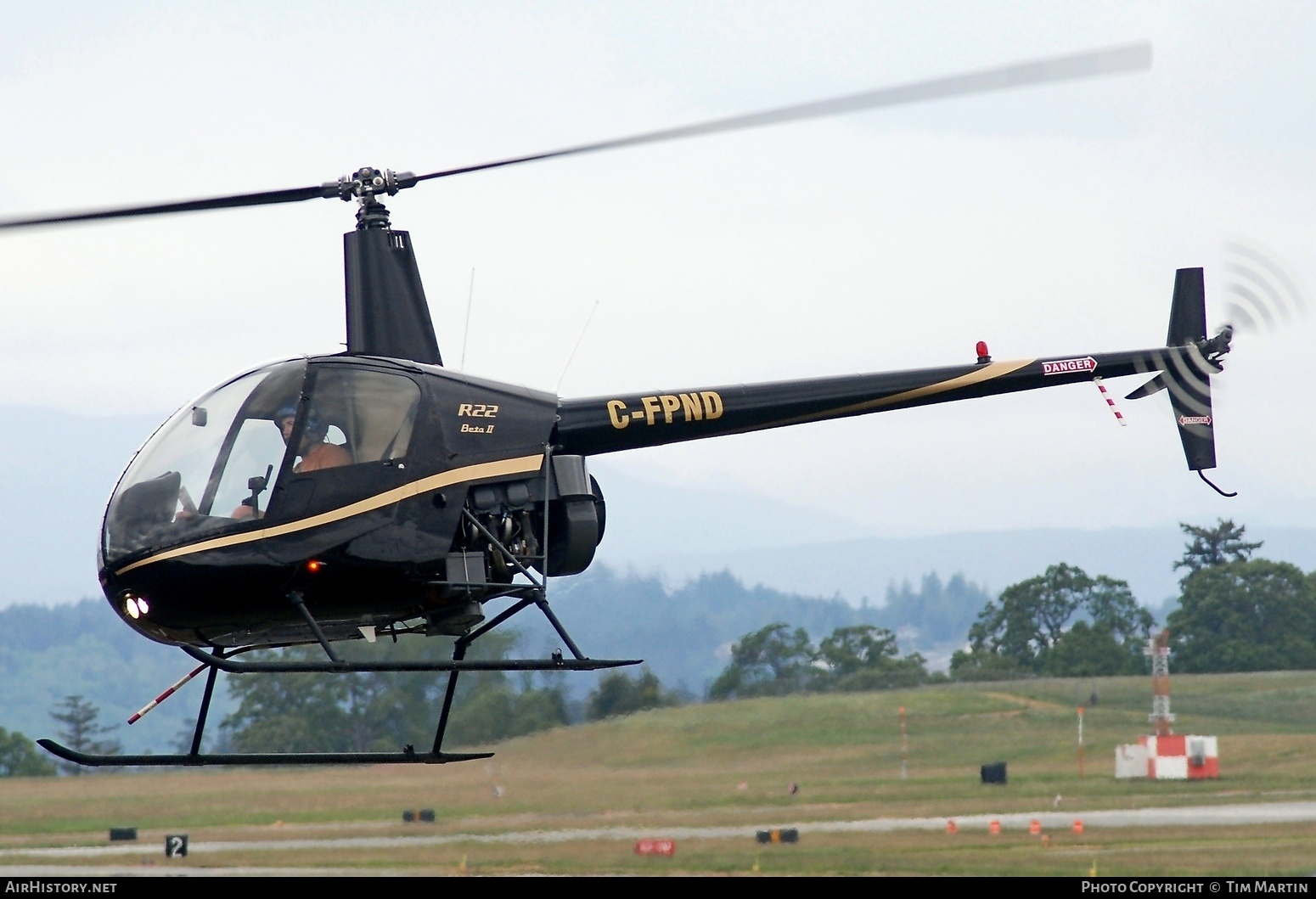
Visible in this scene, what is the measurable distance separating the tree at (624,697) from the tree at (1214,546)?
96.5 feet

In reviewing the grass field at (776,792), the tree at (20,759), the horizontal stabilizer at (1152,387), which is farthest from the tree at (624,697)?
the horizontal stabilizer at (1152,387)

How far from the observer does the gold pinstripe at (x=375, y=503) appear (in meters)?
10.1

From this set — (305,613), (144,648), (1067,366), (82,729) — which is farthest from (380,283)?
(144,648)

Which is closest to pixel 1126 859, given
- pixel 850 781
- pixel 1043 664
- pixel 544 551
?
pixel 850 781

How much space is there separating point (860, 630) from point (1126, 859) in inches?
885

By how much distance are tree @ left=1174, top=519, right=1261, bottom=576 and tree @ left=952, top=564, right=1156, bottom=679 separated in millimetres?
2583

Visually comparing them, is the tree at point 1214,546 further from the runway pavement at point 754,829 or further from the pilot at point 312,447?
the pilot at point 312,447

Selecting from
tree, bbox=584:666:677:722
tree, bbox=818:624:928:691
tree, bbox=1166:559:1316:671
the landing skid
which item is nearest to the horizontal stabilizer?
the landing skid

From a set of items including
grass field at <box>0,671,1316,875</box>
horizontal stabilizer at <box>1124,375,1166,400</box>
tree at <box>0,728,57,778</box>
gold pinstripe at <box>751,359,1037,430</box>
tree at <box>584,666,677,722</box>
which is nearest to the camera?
gold pinstripe at <box>751,359,1037,430</box>

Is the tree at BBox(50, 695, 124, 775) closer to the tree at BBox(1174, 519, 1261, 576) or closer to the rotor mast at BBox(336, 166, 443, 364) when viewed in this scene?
the tree at BBox(1174, 519, 1261, 576)

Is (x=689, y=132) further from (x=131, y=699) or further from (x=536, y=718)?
(x=131, y=699)

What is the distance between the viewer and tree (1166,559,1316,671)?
47.1m

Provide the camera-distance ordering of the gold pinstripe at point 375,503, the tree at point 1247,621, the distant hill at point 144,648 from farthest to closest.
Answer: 1. the distant hill at point 144,648
2. the tree at point 1247,621
3. the gold pinstripe at point 375,503

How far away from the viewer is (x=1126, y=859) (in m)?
24.4
